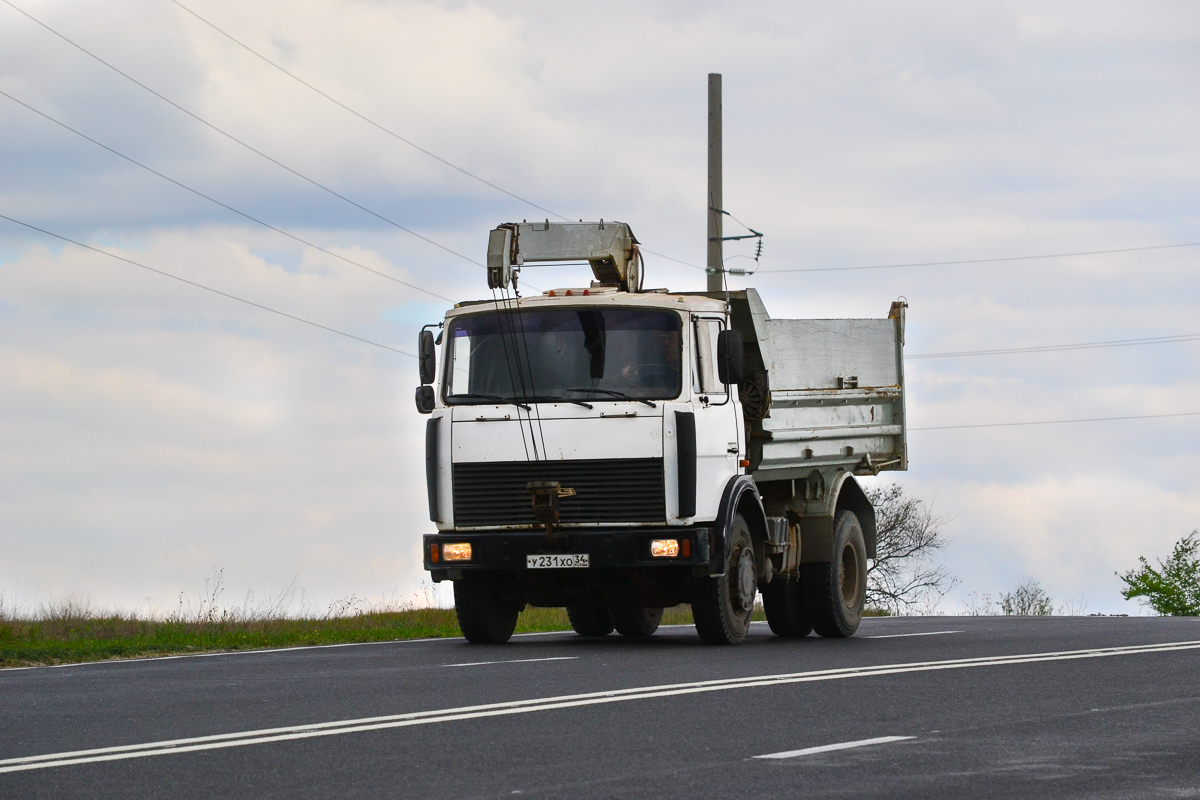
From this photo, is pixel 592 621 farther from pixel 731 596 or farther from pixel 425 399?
pixel 425 399

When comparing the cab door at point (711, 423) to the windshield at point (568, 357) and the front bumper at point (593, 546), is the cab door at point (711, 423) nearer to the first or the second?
the windshield at point (568, 357)

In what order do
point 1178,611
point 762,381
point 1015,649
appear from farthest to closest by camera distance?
point 1178,611 → point 762,381 → point 1015,649

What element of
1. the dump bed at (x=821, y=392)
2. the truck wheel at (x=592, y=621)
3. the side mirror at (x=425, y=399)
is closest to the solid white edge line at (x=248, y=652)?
the truck wheel at (x=592, y=621)

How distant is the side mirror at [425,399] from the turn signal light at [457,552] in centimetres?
125

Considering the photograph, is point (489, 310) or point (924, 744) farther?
point (489, 310)

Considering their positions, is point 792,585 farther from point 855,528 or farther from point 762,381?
point 762,381

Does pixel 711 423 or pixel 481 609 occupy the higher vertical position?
pixel 711 423

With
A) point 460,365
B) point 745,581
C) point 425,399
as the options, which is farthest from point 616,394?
point 745,581

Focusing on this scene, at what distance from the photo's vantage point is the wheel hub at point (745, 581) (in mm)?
15094

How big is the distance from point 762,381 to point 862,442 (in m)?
2.38

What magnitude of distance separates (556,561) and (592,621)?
3863mm

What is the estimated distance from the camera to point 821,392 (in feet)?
56.4

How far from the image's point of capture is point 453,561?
48.2 ft

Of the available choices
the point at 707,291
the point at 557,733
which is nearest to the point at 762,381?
the point at 707,291
